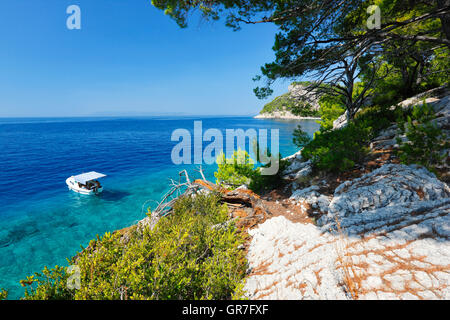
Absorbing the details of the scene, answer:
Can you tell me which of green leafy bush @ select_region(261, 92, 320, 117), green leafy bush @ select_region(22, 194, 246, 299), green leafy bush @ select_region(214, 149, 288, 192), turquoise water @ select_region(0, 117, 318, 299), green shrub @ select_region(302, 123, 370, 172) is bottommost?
turquoise water @ select_region(0, 117, 318, 299)

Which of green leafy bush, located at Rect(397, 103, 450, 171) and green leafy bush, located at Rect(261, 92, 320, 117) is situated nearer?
green leafy bush, located at Rect(397, 103, 450, 171)

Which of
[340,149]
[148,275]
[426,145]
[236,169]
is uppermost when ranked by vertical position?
[426,145]

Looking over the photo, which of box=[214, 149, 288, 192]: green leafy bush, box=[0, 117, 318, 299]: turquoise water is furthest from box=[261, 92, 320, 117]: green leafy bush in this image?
box=[0, 117, 318, 299]: turquoise water

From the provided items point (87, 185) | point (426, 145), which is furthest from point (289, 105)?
point (87, 185)

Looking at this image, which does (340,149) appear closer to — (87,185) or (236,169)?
(236,169)

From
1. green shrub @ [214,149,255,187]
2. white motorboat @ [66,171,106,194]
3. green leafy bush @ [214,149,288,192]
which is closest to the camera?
green leafy bush @ [214,149,288,192]

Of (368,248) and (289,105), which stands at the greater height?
(289,105)

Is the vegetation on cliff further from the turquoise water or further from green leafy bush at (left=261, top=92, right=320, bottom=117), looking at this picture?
the turquoise water

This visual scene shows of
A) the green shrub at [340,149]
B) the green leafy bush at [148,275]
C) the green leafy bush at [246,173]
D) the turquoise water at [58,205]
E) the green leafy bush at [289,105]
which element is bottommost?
the turquoise water at [58,205]

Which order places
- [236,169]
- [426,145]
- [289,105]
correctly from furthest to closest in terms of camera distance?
[289,105] < [236,169] < [426,145]

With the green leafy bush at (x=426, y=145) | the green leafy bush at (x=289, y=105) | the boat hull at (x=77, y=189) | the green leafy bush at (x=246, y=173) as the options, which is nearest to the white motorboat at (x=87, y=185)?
the boat hull at (x=77, y=189)

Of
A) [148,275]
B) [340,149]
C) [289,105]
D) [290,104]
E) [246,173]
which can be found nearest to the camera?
[148,275]

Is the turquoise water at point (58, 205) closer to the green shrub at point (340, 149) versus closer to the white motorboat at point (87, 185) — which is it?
the white motorboat at point (87, 185)

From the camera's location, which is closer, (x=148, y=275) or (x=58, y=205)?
→ (x=148, y=275)
